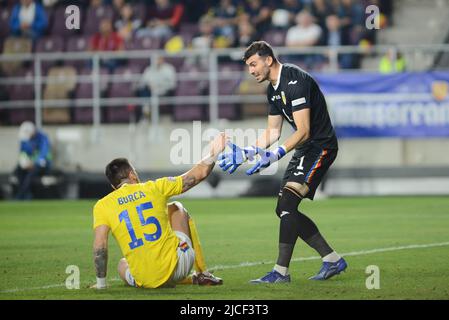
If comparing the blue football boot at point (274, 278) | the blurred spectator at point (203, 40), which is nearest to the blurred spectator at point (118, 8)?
the blurred spectator at point (203, 40)

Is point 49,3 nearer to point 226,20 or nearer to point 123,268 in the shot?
point 226,20

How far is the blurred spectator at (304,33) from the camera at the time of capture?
2320 centimetres

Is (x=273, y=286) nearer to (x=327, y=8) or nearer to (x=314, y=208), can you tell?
(x=314, y=208)

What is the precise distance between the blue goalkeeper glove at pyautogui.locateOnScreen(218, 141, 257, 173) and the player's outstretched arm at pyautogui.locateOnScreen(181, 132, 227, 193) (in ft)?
0.87

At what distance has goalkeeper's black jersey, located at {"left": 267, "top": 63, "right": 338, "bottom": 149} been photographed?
9.81 meters

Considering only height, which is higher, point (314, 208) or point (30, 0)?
point (30, 0)

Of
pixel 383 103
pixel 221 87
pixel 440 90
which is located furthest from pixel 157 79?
pixel 440 90

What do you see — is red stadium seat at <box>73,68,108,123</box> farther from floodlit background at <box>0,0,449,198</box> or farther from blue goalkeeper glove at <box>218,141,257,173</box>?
blue goalkeeper glove at <box>218,141,257,173</box>

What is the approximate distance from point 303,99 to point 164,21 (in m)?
15.4

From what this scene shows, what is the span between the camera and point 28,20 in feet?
83.2

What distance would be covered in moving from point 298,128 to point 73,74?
571 inches

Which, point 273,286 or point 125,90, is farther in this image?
point 125,90
